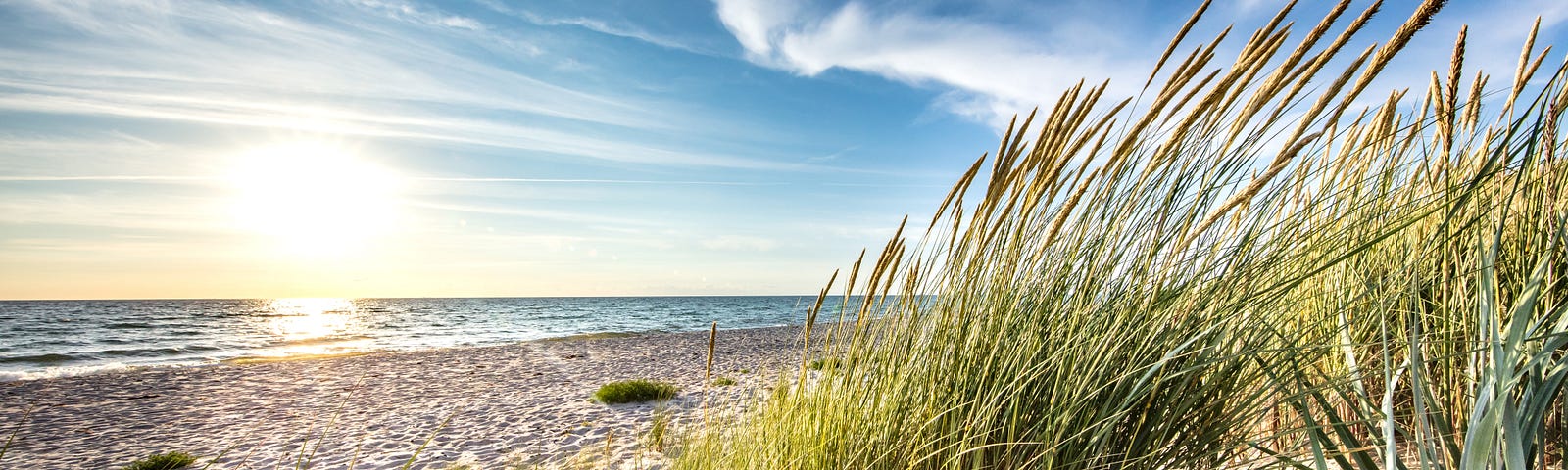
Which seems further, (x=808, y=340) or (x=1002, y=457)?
(x=808, y=340)

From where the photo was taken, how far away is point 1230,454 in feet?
4.39

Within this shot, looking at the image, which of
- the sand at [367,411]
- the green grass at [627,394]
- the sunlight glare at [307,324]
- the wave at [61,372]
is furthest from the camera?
the sunlight glare at [307,324]

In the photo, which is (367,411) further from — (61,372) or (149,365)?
(61,372)

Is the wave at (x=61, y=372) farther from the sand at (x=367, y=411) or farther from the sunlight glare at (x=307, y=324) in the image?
the sunlight glare at (x=307, y=324)

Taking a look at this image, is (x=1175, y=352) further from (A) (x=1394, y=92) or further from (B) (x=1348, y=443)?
(A) (x=1394, y=92)

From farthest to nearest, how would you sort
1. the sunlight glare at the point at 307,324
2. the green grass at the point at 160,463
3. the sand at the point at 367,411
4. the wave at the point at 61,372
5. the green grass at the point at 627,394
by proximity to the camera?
the sunlight glare at the point at 307,324 → the wave at the point at 61,372 → the green grass at the point at 627,394 → the sand at the point at 367,411 → the green grass at the point at 160,463

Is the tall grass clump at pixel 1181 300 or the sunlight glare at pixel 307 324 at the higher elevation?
the tall grass clump at pixel 1181 300

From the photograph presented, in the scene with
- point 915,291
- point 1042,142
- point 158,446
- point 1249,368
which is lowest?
point 158,446

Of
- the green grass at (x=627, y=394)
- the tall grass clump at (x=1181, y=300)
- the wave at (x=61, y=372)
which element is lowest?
the wave at (x=61, y=372)

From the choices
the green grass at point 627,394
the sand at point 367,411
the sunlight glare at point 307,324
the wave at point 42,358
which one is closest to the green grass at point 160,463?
the sand at point 367,411

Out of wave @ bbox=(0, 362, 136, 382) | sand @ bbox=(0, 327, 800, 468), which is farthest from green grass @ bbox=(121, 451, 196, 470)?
wave @ bbox=(0, 362, 136, 382)

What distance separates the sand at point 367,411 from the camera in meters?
6.52

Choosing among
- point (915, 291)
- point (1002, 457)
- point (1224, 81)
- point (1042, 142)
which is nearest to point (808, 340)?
point (915, 291)

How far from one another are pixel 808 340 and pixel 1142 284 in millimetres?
877
